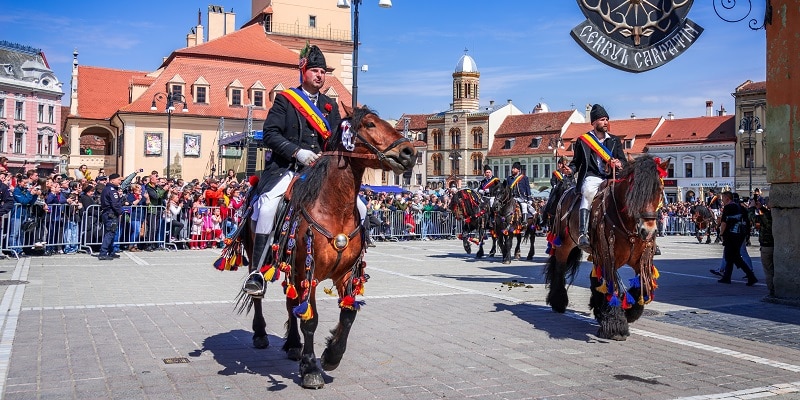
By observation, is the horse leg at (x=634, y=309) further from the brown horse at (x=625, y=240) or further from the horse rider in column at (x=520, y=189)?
the horse rider in column at (x=520, y=189)

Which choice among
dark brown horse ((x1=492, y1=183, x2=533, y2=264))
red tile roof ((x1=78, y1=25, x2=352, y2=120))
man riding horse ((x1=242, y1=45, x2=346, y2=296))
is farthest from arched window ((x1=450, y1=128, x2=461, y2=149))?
man riding horse ((x1=242, y1=45, x2=346, y2=296))

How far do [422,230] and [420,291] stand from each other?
16973mm

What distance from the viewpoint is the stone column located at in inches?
438

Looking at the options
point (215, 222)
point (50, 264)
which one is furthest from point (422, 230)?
point (50, 264)

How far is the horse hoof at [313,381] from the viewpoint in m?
5.95

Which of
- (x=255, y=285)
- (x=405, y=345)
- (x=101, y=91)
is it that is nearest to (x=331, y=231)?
(x=255, y=285)

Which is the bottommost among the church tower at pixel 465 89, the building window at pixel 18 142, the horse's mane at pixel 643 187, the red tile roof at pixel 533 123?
the horse's mane at pixel 643 187

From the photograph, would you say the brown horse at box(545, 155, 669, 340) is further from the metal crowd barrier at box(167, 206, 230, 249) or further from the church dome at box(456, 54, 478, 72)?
the church dome at box(456, 54, 478, 72)

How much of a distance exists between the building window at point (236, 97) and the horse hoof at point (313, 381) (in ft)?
186

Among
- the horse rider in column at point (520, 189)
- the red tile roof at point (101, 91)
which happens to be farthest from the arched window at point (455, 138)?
the horse rider in column at point (520, 189)

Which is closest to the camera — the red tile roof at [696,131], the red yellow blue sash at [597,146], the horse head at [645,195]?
the horse head at [645,195]

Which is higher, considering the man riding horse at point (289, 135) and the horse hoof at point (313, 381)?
the man riding horse at point (289, 135)

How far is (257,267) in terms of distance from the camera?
6.70 meters

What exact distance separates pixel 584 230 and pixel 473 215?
1187cm
